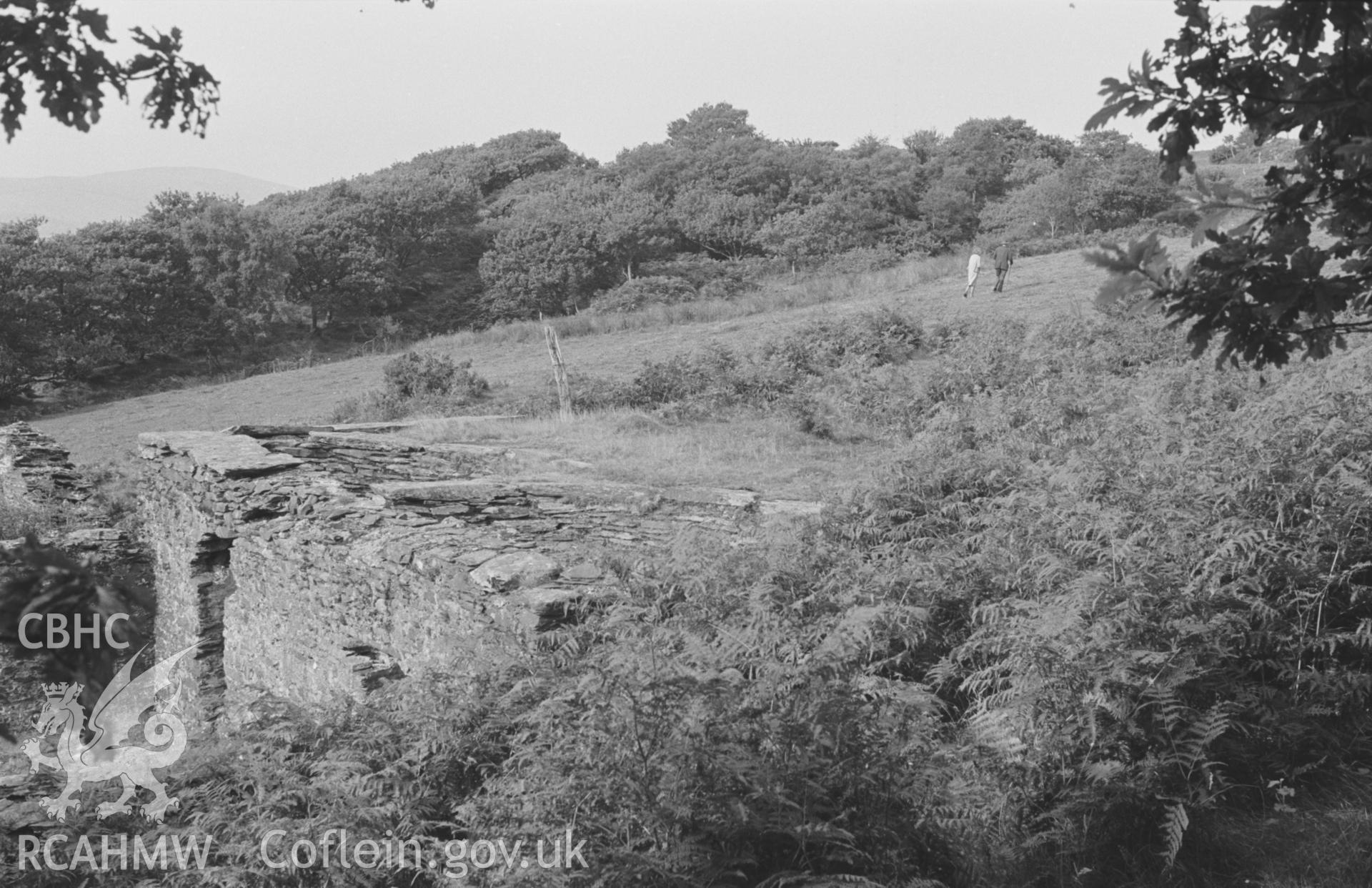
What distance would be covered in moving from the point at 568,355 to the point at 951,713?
20598 mm

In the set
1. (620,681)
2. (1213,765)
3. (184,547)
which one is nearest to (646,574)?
(620,681)

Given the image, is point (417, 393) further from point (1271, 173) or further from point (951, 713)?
point (1271, 173)

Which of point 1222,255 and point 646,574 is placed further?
point 646,574

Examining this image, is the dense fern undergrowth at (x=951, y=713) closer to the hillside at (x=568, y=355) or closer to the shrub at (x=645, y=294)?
the hillside at (x=568, y=355)

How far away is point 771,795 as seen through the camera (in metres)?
3.54

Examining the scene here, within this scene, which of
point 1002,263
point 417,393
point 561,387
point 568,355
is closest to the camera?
point 561,387

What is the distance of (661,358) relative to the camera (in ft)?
72.9

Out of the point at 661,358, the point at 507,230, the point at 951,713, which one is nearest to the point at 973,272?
the point at 661,358

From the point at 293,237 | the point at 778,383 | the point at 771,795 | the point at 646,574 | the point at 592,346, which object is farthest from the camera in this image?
the point at 293,237

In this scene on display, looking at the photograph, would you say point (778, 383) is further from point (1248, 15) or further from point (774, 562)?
point (1248, 15)

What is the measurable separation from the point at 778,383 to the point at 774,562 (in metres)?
10.7

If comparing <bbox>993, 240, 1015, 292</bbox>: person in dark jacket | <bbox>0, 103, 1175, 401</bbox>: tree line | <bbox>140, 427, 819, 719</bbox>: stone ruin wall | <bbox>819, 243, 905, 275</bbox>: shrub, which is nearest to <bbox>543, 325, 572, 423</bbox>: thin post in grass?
<bbox>140, 427, 819, 719</bbox>: stone ruin wall

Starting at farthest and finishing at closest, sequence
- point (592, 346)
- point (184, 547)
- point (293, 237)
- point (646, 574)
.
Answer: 1. point (293, 237)
2. point (592, 346)
3. point (184, 547)
4. point (646, 574)

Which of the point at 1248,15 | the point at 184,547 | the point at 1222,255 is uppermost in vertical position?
the point at 1248,15
